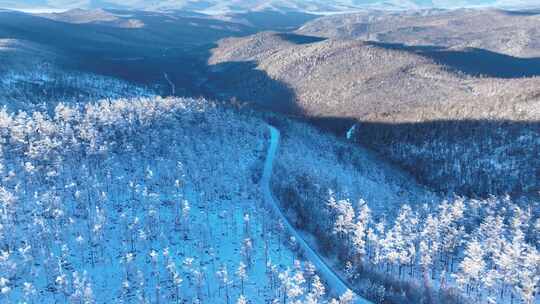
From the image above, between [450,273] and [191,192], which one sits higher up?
[191,192]

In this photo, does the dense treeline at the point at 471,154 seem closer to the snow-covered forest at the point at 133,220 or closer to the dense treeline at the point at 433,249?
the dense treeline at the point at 433,249

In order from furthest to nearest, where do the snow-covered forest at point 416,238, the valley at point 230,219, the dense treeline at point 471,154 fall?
the dense treeline at point 471,154 → the snow-covered forest at point 416,238 → the valley at point 230,219

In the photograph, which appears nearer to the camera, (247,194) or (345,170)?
(247,194)

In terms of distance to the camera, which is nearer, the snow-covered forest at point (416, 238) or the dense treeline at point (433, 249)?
the dense treeline at point (433, 249)

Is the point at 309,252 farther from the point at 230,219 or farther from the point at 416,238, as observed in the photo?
the point at 416,238

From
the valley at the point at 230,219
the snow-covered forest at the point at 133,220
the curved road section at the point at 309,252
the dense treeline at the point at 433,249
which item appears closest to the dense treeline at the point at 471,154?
the valley at the point at 230,219

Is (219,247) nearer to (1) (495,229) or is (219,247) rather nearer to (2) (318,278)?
(2) (318,278)

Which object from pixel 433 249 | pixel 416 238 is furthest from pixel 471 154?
pixel 433 249

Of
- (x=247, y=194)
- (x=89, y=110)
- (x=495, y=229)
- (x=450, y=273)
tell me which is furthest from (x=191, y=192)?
(x=495, y=229)

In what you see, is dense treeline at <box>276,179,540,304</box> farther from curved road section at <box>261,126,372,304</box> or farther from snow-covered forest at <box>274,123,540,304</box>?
curved road section at <box>261,126,372,304</box>

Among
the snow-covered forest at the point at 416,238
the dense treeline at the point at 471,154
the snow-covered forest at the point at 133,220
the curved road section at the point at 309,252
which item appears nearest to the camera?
the snow-covered forest at the point at 133,220
